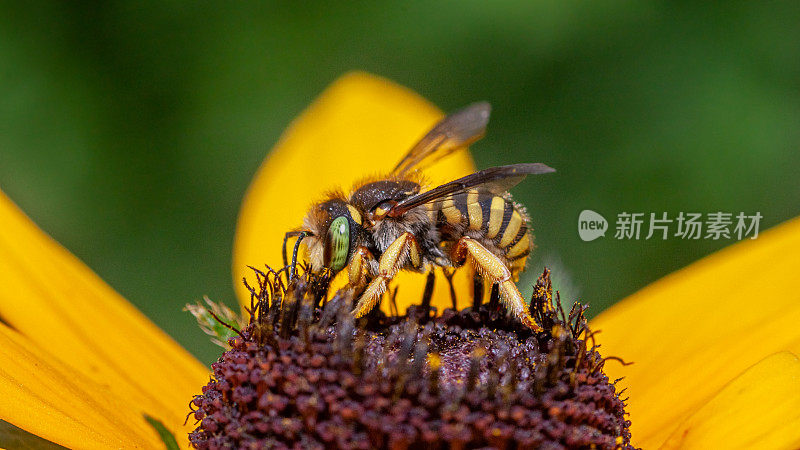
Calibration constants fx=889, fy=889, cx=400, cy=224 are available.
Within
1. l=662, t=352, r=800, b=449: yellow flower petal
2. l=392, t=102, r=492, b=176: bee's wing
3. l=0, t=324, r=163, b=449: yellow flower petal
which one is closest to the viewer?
→ l=662, t=352, r=800, b=449: yellow flower petal

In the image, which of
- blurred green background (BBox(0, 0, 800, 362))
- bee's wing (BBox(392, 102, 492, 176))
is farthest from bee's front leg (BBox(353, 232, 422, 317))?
blurred green background (BBox(0, 0, 800, 362))

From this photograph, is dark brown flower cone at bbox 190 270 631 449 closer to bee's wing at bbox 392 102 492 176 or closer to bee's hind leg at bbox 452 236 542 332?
bee's hind leg at bbox 452 236 542 332

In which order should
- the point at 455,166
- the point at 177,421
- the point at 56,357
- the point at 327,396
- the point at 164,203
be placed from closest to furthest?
the point at 327,396, the point at 56,357, the point at 177,421, the point at 455,166, the point at 164,203

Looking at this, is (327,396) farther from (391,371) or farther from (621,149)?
(621,149)

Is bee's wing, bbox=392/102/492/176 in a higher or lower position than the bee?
higher

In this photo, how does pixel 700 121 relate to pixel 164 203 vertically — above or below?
below

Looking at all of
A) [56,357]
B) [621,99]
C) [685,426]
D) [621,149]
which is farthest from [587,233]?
[56,357]

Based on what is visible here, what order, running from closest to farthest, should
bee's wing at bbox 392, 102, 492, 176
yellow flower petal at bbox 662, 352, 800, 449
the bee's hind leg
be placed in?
yellow flower petal at bbox 662, 352, 800, 449 < the bee's hind leg < bee's wing at bbox 392, 102, 492, 176
